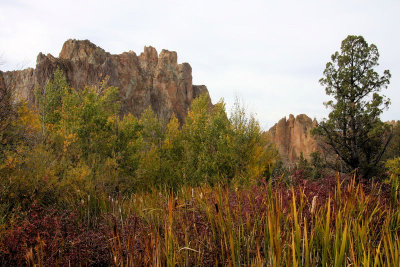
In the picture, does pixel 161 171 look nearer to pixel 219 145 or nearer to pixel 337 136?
pixel 219 145

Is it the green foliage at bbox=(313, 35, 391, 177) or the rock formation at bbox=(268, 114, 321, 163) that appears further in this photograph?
the rock formation at bbox=(268, 114, 321, 163)

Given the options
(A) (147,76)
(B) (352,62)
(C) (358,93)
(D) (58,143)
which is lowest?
→ (D) (58,143)

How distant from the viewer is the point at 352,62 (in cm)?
2291

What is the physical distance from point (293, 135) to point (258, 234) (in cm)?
8398

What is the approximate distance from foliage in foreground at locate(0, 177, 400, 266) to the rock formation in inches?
3013

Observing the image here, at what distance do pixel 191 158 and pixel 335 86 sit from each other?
1348 cm

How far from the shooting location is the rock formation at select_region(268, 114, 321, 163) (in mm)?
78438

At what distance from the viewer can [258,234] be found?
2543mm

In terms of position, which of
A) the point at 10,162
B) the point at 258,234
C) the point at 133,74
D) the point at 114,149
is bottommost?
the point at 258,234

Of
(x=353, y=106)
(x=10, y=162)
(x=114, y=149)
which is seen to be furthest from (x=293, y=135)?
(x=10, y=162)

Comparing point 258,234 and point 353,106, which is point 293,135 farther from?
point 258,234

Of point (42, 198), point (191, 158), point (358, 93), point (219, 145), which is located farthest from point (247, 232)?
point (358, 93)

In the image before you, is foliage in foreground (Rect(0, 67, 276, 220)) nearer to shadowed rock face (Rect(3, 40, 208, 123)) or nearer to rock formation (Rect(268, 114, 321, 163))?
shadowed rock face (Rect(3, 40, 208, 123))

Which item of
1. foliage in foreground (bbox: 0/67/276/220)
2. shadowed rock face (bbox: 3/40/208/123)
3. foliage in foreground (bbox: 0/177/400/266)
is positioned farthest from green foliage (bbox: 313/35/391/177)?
shadowed rock face (bbox: 3/40/208/123)
